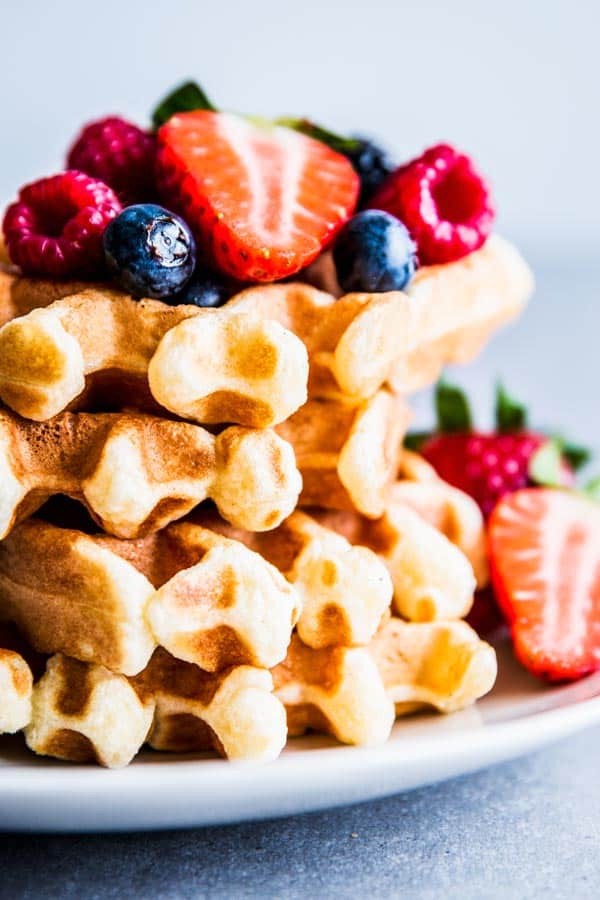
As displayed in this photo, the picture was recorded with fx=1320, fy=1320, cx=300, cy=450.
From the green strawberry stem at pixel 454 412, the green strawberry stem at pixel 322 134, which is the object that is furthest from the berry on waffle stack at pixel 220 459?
the green strawberry stem at pixel 454 412

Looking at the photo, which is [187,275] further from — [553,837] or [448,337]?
[553,837]

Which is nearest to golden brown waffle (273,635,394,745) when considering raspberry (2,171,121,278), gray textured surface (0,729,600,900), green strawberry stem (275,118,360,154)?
→ gray textured surface (0,729,600,900)

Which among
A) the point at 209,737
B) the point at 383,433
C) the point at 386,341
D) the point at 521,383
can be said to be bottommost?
the point at 521,383

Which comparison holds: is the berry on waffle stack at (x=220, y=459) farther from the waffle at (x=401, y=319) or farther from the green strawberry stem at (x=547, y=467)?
the green strawberry stem at (x=547, y=467)

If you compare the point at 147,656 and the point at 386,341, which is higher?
the point at 386,341

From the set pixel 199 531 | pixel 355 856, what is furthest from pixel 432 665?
pixel 199 531

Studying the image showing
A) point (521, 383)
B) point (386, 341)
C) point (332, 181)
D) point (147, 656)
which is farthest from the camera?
point (521, 383)

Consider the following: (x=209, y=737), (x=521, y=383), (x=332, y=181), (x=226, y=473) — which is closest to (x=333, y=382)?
(x=226, y=473)

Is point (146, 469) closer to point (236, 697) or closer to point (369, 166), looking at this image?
point (236, 697)

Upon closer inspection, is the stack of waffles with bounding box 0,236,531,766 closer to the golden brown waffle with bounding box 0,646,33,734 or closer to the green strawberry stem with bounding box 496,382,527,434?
the golden brown waffle with bounding box 0,646,33,734
